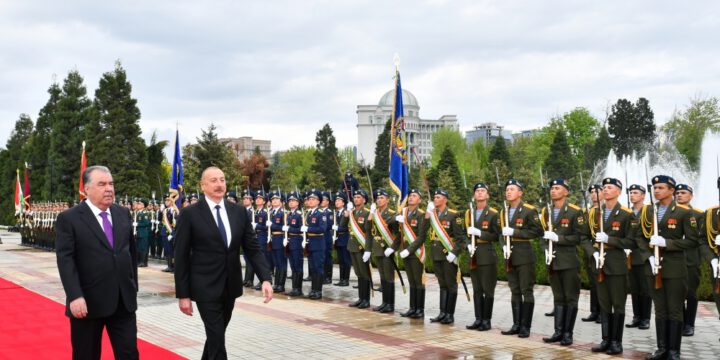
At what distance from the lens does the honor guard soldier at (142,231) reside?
19667 mm

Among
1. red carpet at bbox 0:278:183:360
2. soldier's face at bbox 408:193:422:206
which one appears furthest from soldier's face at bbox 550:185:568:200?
red carpet at bbox 0:278:183:360

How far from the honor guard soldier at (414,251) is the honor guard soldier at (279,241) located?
11.7 feet

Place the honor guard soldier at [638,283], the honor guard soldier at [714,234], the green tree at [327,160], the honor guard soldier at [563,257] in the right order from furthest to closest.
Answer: the green tree at [327,160], the honor guard soldier at [638,283], the honor guard soldier at [563,257], the honor guard soldier at [714,234]

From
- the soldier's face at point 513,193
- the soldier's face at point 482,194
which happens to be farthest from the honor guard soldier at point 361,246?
the soldier's face at point 513,193

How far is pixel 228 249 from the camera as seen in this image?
5.21 metres

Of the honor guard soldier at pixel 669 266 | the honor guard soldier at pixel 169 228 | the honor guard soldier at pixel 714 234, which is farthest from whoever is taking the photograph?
the honor guard soldier at pixel 169 228

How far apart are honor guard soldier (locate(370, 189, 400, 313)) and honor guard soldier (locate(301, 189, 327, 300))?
67.5 inches

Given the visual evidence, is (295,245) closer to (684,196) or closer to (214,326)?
(684,196)

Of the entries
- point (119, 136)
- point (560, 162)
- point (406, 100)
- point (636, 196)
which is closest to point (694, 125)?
point (560, 162)

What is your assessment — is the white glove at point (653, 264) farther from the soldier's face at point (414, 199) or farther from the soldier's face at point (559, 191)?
the soldier's face at point (414, 199)

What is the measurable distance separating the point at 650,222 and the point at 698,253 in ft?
4.05

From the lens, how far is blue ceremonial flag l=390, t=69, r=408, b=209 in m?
11.2

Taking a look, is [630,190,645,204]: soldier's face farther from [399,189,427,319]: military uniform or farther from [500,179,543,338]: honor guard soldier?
[399,189,427,319]: military uniform

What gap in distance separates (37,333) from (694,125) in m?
52.4
